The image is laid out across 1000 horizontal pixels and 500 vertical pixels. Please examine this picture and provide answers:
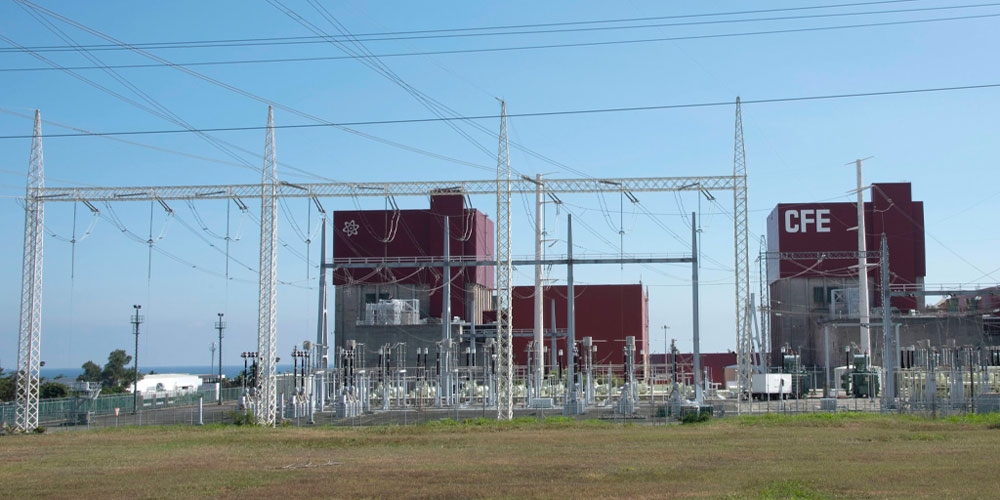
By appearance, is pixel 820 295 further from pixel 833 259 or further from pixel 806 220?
pixel 806 220

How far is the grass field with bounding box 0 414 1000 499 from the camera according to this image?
789 inches

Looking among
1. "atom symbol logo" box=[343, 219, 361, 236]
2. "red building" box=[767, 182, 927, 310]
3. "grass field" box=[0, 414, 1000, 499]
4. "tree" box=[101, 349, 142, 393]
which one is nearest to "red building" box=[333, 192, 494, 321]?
"atom symbol logo" box=[343, 219, 361, 236]

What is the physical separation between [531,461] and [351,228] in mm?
57060

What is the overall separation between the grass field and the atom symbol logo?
41.0 metres

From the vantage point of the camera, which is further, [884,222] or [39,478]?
[884,222]

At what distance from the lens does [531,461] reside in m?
25.8

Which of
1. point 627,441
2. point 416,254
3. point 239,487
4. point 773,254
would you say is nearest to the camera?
point 239,487

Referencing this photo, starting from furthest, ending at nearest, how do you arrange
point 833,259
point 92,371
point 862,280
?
point 92,371
point 833,259
point 862,280

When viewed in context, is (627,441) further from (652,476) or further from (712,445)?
(652,476)

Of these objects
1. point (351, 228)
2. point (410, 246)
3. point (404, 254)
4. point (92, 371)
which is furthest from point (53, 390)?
point (92, 371)

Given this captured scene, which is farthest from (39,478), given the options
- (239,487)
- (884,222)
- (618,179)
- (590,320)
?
(884,222)

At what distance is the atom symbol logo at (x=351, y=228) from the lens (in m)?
80.8

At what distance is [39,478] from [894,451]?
869 inches

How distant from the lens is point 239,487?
21.1m
